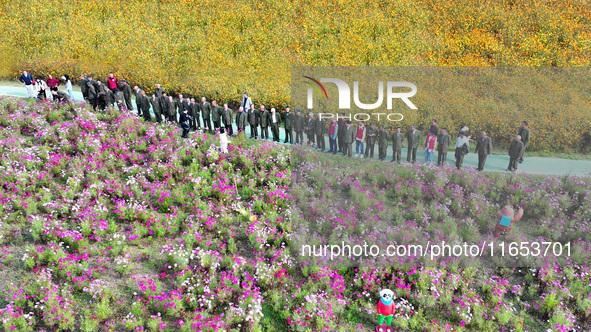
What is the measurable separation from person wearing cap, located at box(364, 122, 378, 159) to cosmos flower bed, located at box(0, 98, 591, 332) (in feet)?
3.69

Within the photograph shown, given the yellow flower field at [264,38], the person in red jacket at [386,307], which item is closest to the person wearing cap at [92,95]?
the yellow flower field at [264,38]

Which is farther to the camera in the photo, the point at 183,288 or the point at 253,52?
the point at 253,52

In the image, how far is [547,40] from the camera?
92.6 ft

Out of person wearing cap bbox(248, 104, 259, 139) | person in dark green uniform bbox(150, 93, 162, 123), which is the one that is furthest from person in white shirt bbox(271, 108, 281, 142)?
person in dark green uniform bbox(150, 93, 162, 123)

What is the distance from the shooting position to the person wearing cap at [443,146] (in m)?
14.3

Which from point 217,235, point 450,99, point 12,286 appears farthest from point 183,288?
point 450,99

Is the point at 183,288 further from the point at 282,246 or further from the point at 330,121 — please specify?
the point at 330,121

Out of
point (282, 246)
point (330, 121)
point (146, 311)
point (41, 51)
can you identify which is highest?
point (41, 51)

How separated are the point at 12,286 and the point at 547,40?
32.2 meters

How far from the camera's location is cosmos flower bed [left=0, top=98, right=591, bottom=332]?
9125 mm

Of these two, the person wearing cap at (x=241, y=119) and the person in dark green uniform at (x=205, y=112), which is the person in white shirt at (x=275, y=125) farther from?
the person in dark green uniform at (x=205, y=112)

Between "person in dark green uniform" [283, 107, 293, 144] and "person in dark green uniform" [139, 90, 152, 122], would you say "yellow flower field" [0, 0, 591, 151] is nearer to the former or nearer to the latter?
"person in dark green uniform" [283, 107, 293, 144]

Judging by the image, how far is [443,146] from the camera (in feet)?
47.4

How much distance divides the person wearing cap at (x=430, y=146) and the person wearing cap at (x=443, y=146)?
17cm
